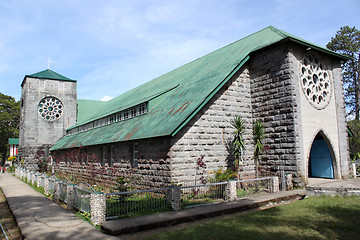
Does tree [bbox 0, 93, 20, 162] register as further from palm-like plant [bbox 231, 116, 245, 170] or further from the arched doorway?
the arched doorway

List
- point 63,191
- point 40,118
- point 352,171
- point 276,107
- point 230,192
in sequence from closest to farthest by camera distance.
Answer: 1. point 230,192
2. point 63,191
3. point 276,107
4. point 352,171
5. point 40,118

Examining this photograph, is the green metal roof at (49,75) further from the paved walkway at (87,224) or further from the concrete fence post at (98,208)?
the concrete fence post at (98,208)

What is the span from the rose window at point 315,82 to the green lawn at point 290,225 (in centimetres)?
742

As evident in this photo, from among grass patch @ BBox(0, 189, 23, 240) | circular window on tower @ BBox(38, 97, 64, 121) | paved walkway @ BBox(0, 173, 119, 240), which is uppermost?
circular window on tower @ BBox(38, 97, 64, 121)

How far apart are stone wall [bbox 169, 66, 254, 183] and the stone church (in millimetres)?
51

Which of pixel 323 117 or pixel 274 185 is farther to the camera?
pixel 323 117

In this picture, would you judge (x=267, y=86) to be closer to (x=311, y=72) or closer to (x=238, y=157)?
(x=311, y=72)

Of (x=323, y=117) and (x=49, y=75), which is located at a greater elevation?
(x=49, y=75)

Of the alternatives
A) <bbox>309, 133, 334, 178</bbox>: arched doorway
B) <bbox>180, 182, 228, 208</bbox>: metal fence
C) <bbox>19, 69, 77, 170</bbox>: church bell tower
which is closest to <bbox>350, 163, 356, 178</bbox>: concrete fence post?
<bbox>309, 133, 334, 178</bbox>: arched doorway

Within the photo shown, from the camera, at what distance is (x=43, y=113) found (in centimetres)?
3644

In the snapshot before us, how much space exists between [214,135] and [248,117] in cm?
301

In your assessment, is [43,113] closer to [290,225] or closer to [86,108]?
[86,108]

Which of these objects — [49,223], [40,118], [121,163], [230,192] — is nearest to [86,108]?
[40,118]

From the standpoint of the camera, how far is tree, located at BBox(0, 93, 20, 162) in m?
62.0
